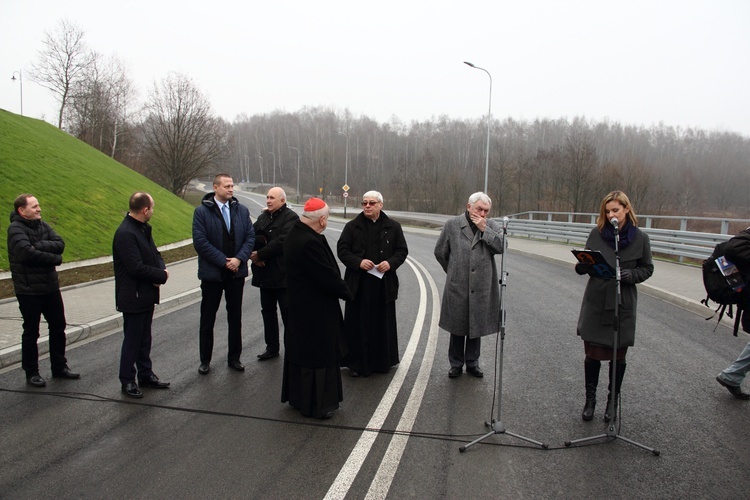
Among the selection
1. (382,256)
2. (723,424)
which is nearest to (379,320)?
(382,256)

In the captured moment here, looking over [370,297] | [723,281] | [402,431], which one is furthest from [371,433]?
[723,281]

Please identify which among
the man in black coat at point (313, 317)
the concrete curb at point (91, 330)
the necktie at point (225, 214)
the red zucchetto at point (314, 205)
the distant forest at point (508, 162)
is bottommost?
the concrete curb at point (91, 330)

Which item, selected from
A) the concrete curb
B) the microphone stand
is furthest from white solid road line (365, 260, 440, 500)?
the concrete curb

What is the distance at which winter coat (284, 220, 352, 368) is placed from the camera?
4289 mm

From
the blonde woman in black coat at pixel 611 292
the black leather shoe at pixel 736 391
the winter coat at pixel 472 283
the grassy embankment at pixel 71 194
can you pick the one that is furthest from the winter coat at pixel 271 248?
the grassy embankment at pixel 71 194

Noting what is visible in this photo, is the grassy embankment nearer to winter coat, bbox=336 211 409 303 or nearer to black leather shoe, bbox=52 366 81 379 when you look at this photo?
black leather shoe, bbox=52 366 81 379

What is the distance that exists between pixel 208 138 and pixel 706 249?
137 ft

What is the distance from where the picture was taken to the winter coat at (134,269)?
480 centimetres

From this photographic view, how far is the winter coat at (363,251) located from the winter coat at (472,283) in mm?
602

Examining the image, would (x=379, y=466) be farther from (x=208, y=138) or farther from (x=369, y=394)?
(x=208, y=138)

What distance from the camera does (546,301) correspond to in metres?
9.80

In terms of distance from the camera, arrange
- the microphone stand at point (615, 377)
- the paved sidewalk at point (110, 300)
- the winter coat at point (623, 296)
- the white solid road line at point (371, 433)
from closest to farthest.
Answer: the white solid road line at point (371, 433)
the microphone stand at point (615, 377)
the winter coat at point (623, 296)
the paved sidewalk at point (110, 300)

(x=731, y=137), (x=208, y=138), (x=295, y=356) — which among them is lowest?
(x=295, y=356)

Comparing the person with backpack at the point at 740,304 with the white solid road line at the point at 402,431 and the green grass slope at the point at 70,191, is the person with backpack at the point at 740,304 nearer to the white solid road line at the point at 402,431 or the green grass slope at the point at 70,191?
the white solid road line at the point at 402,431
